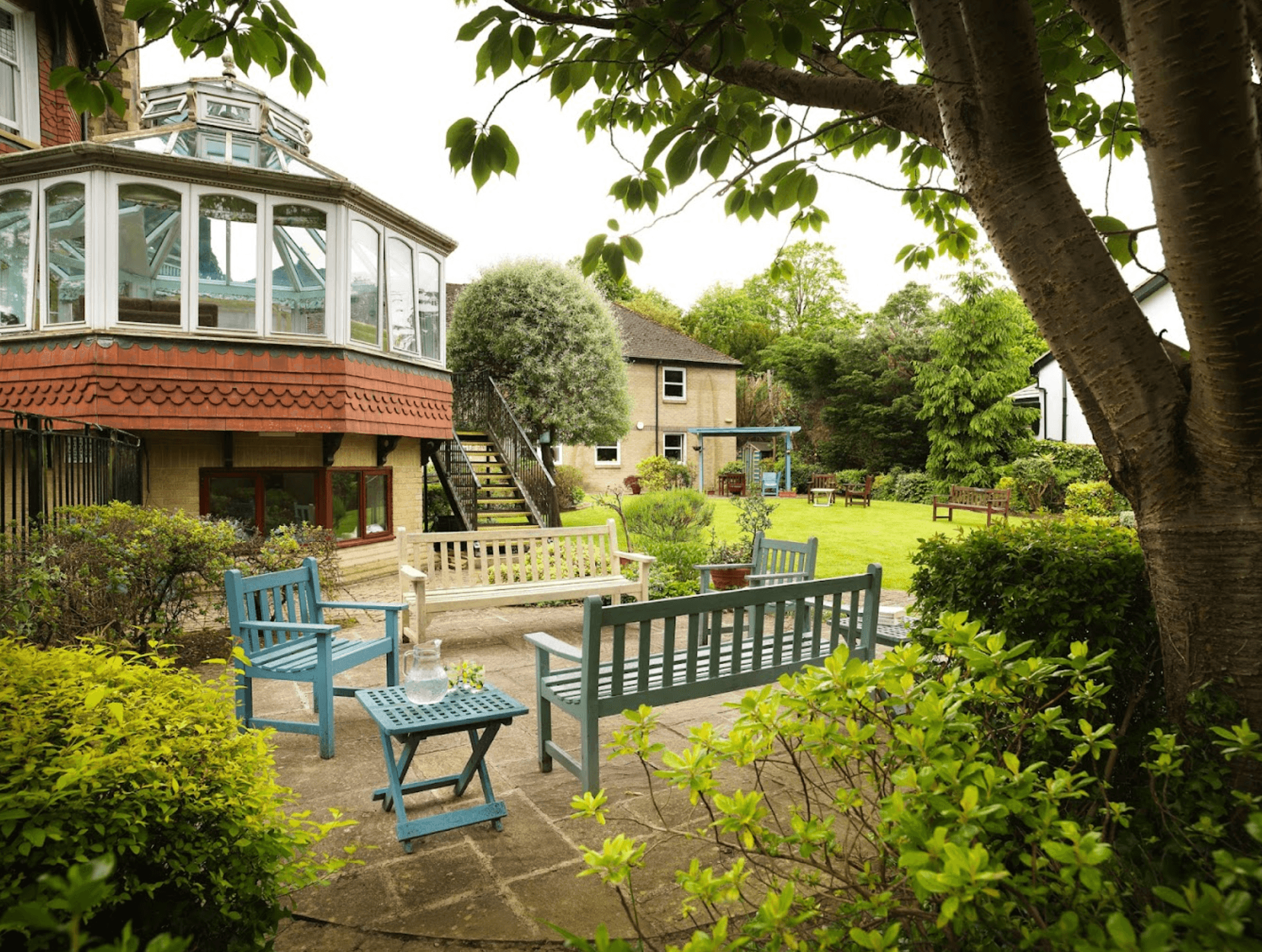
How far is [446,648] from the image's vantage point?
23.7 feet

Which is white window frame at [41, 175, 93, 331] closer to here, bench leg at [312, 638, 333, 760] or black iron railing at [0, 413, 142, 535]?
black iron railing at [0, 413, 142, 535]

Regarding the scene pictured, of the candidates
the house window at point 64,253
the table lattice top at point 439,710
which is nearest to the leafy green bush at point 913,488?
the house window at point 64,253

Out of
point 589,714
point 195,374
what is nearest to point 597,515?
point 195,374

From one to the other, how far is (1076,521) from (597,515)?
15725 millimetres

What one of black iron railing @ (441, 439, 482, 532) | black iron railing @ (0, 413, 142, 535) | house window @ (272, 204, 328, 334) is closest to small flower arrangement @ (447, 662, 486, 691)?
black iron railing @ (0, 413, 142, 535)

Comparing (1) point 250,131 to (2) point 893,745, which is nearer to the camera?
(2) point 893,745

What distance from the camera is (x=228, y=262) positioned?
415 inches

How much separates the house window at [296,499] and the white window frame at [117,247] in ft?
6.83

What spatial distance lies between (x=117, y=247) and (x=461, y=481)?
6878 mm

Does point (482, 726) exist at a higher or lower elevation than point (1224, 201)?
lower

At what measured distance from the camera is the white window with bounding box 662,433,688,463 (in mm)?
31531

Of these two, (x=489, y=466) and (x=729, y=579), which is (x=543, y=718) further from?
(x=489, y=466)

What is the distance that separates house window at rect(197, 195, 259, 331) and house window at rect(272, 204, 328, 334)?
28 cm

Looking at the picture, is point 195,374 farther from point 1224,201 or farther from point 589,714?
point 1224,201
